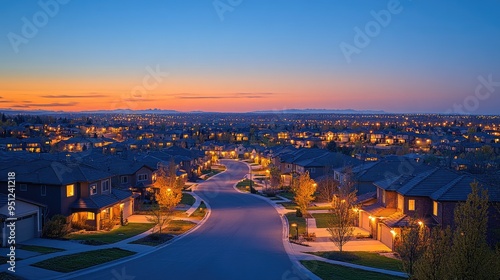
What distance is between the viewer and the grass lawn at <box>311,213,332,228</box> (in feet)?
115

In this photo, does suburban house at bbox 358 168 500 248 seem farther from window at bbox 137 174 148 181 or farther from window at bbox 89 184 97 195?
window at bbox 137 174 148 181

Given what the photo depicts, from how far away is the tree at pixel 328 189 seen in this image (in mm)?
47025

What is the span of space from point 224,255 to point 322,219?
14758mm

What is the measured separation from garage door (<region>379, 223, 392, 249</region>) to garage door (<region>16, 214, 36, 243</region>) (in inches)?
827

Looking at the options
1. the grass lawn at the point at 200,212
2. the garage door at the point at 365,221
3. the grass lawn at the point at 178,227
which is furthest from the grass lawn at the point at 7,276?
the garage door at the point at 365,221

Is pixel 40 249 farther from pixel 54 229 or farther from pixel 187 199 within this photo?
pixel 187 199

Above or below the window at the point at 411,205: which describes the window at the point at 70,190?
above

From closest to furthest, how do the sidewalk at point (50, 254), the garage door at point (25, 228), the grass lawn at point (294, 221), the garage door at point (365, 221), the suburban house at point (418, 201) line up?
the sidewalk at point (50, 254) < the garage door at point (25, 228) < the suburban house at point (418, 201) < the grass lawn at point (294, 221) < the garage door at point (365, 221)

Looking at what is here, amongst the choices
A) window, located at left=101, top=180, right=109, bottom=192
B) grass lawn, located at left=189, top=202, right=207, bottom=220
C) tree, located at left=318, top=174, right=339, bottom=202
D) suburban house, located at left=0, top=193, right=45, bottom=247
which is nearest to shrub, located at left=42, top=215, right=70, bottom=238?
suburban house, located at left=0, top=193, right=45, bottom=247

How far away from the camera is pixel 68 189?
105ft

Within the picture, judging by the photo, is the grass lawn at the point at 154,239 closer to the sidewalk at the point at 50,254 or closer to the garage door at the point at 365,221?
the sidewalk at the point at 50,254

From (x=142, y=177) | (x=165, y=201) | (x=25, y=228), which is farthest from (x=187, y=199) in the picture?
(x=25, y=228)

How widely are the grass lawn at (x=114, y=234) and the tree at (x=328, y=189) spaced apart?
1998cm

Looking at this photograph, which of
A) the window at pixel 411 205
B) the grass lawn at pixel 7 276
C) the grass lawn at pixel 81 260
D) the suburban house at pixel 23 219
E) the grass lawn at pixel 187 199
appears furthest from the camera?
the grass lawn at pixel 187 199
